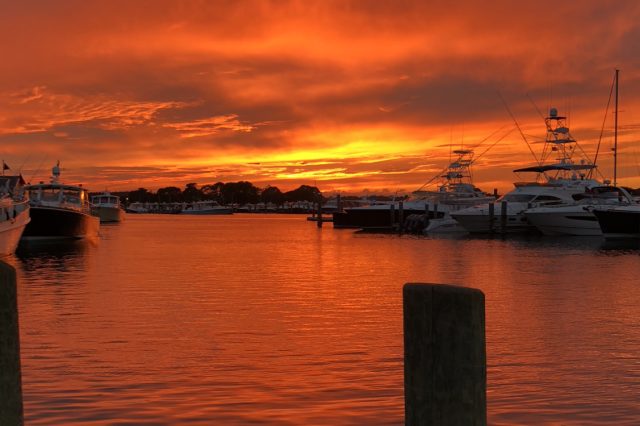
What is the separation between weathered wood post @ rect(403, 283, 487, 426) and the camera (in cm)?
418

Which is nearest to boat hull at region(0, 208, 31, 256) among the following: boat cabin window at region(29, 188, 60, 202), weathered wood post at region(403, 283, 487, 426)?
boat cabin window at region(29, 188, 60, 202)

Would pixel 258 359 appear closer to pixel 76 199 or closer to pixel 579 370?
pixel 579 370

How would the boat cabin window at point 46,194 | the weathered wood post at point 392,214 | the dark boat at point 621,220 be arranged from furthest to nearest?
the weathered wood post at point 392,214, the dark boat at point 621,220, the boat cabin window at point 46,194

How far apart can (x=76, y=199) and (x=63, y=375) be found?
41.4m

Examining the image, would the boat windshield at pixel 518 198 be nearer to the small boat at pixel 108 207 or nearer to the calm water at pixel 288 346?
the calm water at pixel 288 346

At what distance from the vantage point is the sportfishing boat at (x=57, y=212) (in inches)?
1736

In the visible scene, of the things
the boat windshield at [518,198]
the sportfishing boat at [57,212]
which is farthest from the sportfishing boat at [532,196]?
the sportfishing boat at [57,212]

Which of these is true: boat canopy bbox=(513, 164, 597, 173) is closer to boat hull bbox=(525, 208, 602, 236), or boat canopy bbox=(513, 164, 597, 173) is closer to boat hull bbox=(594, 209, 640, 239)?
boat hull bbox=(525, 208, 602, 236)

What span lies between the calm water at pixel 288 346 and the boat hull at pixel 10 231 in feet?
9.28

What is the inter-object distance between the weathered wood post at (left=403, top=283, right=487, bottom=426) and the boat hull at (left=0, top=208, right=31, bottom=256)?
90.1 feet

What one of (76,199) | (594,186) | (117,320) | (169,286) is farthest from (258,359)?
(594,186)

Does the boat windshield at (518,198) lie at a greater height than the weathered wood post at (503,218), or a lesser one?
greater

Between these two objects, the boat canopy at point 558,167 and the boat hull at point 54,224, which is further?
the boat canopy at point 558,167

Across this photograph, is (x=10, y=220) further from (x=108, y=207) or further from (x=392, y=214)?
(x=108, y=207)
